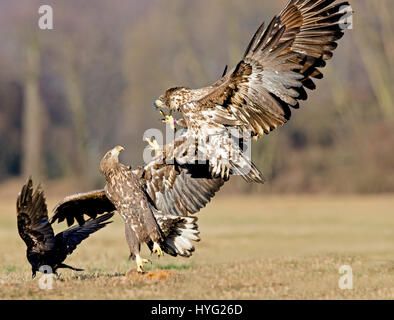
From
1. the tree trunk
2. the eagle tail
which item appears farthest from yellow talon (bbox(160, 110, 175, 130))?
the tree trunk

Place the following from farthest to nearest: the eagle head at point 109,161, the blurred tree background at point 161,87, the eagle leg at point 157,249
Answer: the blurred tree background at point 161,87 → the eagle head at point 109,161 → the eagle leg at point 157,249

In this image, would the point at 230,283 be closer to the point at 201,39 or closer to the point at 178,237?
the point at 178,237

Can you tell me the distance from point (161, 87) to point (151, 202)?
3169 cm

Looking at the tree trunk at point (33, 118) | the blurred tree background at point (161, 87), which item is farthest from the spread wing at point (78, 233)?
the tree trunk at point (33, 118)

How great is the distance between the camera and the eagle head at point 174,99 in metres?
8.88

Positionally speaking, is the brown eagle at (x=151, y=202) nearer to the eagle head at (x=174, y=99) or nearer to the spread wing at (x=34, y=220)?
the spread wing at (x=34, y=220)

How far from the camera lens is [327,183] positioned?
112 feet

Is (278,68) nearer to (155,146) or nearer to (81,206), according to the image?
(155,146)

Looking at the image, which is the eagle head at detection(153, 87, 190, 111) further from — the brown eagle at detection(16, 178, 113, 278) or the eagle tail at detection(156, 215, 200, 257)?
the brown eagle at detection(16, 178, 113, 278)

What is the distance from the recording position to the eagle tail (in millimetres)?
8633

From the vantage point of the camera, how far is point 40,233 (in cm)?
852

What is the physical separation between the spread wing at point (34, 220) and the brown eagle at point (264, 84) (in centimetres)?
192

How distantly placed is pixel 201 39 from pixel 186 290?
35.8 m

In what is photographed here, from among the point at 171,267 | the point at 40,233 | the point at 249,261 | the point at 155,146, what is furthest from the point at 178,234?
the point at 249,261
